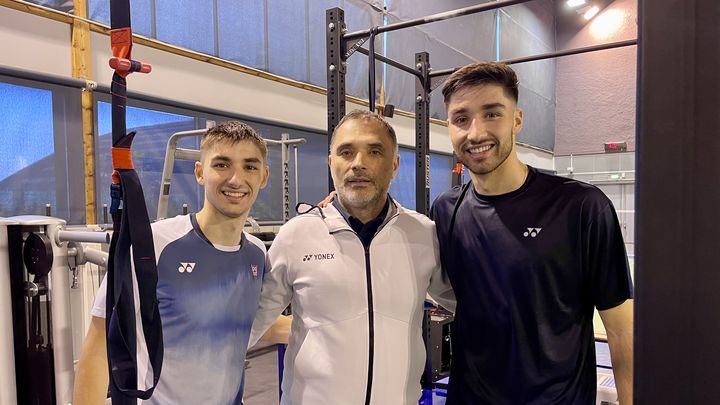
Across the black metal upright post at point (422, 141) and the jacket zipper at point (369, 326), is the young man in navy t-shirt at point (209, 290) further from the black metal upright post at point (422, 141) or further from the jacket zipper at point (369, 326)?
the black metal upright post at point (422, 141)

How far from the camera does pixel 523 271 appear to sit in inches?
57.3

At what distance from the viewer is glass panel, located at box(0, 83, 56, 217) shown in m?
4.12

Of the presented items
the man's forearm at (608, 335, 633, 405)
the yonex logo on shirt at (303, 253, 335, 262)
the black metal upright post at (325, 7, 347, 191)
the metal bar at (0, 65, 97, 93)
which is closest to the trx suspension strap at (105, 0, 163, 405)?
the yonex logo on shirt at (303, 253, 335, 262)

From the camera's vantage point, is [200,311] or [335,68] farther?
[335,68]

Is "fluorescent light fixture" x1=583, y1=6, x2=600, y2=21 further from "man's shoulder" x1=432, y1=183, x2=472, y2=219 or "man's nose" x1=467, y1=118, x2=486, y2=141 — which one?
"man's nose" x1=467, y1=118, x2=486, y2=141

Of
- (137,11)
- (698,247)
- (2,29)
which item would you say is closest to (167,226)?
(698,247)

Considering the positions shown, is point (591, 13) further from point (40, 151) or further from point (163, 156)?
point (40, 151)

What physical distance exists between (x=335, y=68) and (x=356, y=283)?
1829 mm

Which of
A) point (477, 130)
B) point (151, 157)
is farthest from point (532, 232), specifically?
point (151, 157)

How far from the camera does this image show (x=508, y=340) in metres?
1.48

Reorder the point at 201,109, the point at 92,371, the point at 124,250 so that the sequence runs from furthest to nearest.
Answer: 1. the point at 201,109
2. the point at 92,371
3. the point at 124,250

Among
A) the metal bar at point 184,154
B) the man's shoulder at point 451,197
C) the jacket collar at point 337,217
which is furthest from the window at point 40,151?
the man's shoulder at point 451,197

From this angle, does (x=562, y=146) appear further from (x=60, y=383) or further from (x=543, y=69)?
(x=60, y=383)

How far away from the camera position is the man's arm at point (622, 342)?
142 cm
